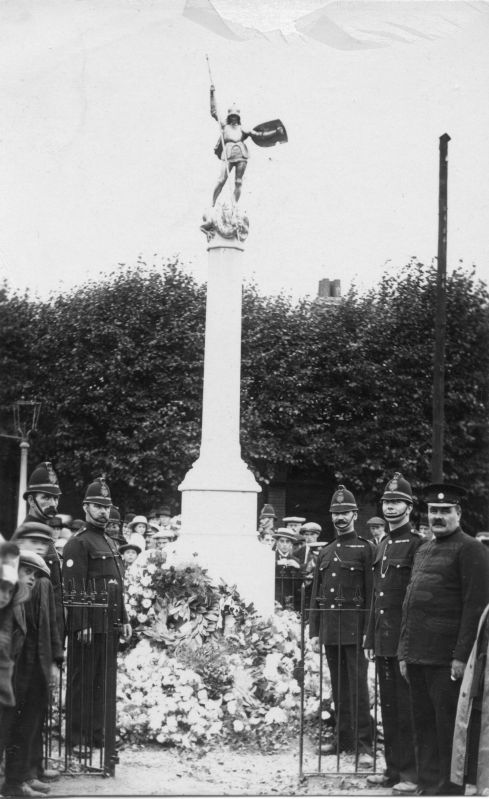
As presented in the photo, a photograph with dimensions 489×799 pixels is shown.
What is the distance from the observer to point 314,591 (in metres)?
8.52

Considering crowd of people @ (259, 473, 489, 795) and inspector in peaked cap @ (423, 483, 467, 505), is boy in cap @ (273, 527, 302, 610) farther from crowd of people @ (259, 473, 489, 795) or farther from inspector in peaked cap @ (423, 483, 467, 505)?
inspector in peaked cap @ (423, 483, 467, 505)

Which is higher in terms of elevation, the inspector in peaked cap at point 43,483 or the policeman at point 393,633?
the inspector in peaked cap at point 43,483

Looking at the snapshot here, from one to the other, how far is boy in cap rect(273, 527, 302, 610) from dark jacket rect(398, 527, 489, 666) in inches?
208

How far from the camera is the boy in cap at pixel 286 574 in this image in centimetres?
1189

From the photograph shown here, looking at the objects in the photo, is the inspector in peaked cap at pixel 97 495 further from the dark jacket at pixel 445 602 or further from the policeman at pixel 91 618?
the dark jacket at pixel 445 602

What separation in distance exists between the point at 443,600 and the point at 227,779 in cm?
226

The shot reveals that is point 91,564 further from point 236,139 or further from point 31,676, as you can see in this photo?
point 236,139

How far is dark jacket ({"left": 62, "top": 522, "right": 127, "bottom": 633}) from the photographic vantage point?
791 cm

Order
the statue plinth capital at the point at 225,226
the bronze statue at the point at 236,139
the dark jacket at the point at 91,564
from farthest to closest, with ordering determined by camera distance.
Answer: the bronze statue at the point at 236,139 → the statue plinth capital at the point at 225,226 → the dark jacket at the point at 91,564

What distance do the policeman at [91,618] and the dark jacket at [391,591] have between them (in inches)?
76.3

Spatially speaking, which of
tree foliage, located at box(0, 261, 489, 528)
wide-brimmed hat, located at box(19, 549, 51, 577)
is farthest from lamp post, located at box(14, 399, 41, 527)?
wide-brimmed hat, located at box(19, 549, 51, 577)

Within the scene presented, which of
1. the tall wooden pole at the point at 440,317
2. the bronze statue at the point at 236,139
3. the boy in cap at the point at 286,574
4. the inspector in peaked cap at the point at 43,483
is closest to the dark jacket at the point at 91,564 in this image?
the inspector in peaked cap at the point at 43,483

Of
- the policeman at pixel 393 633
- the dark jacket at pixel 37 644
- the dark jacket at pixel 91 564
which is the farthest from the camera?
the dark jacket at pixel 91 564

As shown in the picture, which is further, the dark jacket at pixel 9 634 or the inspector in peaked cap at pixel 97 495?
the inspector in peaked cap at pixel 97 495
